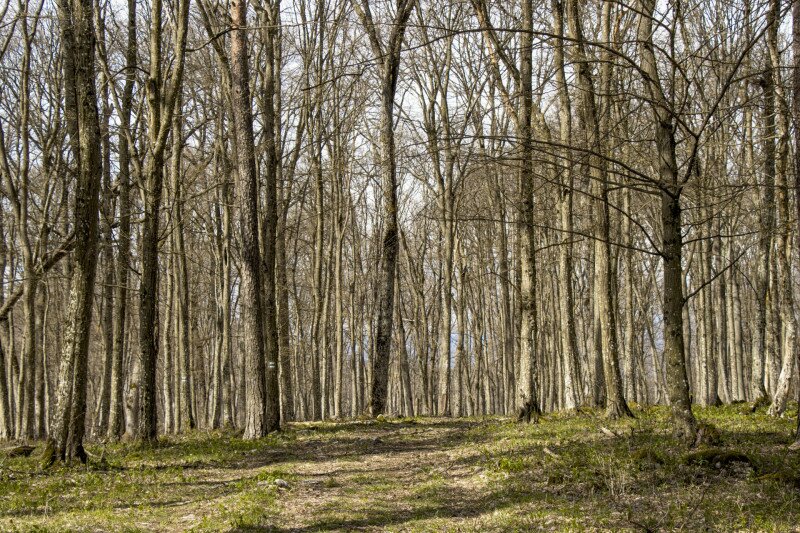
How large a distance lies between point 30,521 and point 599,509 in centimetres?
558

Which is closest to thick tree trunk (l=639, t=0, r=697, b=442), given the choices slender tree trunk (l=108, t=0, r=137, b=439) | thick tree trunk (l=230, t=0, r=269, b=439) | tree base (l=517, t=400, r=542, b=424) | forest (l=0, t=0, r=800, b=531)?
forest (l=0, t=0, r=800, b=531)

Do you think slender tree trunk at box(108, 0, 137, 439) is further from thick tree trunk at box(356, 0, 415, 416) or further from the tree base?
the tree base

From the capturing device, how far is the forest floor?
628 centimetres

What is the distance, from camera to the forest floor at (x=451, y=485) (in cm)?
628

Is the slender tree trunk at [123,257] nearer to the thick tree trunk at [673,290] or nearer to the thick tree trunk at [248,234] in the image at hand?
the thick tree trunk at [248,234]

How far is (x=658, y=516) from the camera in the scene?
6.06m

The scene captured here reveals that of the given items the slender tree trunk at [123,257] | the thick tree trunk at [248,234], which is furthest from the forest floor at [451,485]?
the slender tree trunk at [123,257]

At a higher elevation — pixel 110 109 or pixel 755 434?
pixel 110 109

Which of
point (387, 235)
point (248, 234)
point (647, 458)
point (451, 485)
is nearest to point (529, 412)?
point (451, 485)

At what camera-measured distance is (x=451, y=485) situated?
343 inches

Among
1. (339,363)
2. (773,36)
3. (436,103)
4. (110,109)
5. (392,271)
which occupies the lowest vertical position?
(339,363)

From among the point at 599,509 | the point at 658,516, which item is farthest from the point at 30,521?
the point at 658,516

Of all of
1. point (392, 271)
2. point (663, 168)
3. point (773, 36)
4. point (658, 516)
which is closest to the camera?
point (658, 516)

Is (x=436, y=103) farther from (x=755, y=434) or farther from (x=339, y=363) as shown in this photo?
(x=755, y=434)
